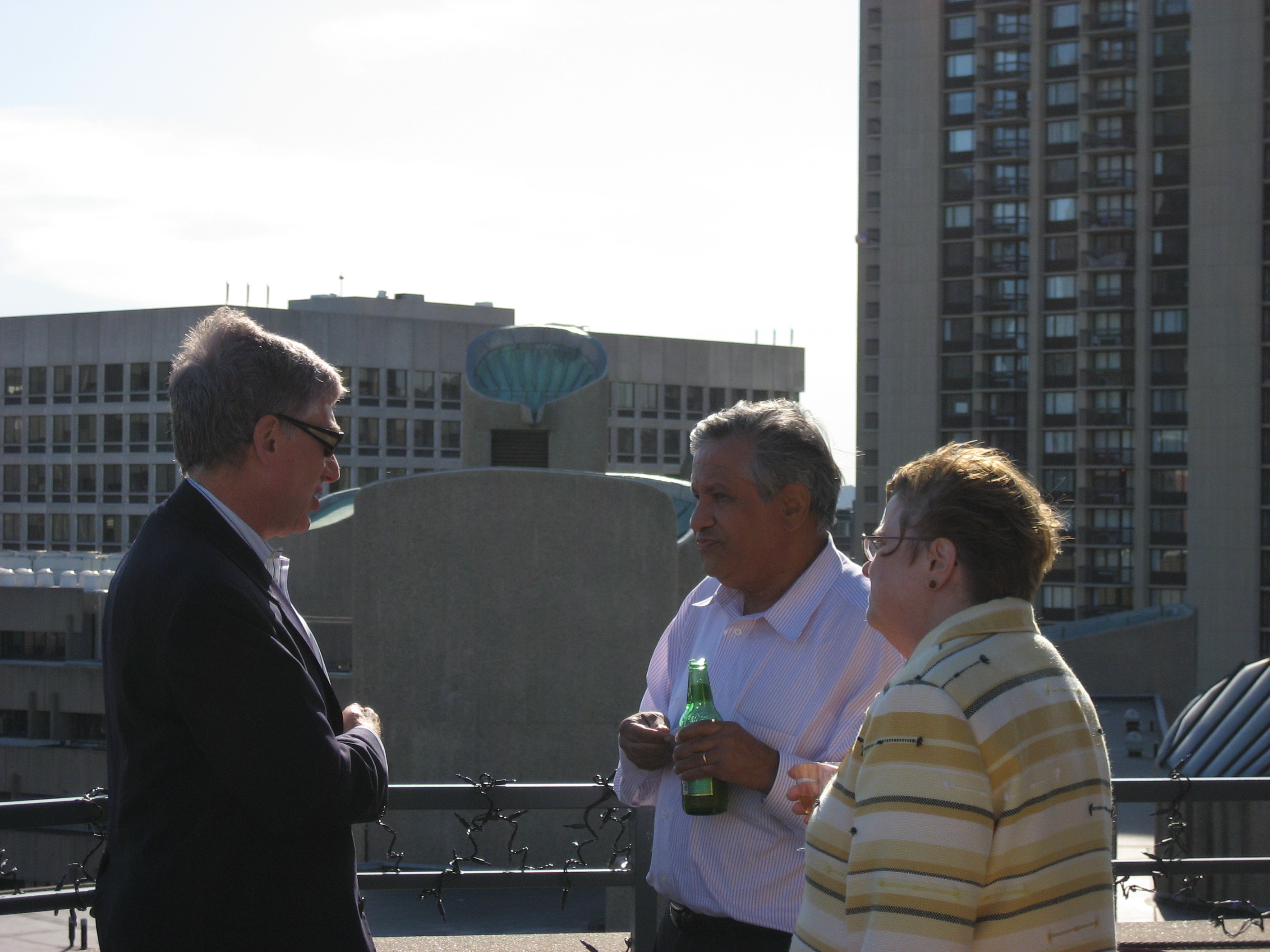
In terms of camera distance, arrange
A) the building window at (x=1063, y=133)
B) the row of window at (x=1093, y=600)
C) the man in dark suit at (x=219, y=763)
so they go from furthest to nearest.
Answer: the building window at (x=1063, y=133) < the row of window at (x=1093, y=600) < the man in dark suit at (x=219, y=763)

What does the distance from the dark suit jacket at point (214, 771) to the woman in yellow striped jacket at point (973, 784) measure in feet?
2.72

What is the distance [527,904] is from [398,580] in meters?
4.25

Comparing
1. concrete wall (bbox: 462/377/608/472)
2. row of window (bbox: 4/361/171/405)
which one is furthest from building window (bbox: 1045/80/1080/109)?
row of window (bbox: 4/361/171/405)

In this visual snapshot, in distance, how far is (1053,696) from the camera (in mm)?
1938

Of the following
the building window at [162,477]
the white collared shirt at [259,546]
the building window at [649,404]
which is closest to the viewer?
the white collared shirt at [259,546]

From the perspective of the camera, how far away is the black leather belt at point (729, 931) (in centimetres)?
280

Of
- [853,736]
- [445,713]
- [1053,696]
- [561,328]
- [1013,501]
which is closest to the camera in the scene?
[1053,696]

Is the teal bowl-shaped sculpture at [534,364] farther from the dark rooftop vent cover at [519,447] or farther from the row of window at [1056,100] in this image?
the row of window at [1056,100]

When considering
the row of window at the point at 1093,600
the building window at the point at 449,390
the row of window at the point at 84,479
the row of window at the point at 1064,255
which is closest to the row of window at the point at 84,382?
the row of window at the point at 84,479

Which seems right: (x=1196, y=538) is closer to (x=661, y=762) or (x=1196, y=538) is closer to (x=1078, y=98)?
(x=1078, y=98)

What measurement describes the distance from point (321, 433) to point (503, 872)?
5.51ft

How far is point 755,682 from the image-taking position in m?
2.95

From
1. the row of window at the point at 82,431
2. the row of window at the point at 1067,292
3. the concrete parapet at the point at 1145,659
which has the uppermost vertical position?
the row of window at the point at 1067,292

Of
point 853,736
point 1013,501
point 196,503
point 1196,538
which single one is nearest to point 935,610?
point 1013,501
